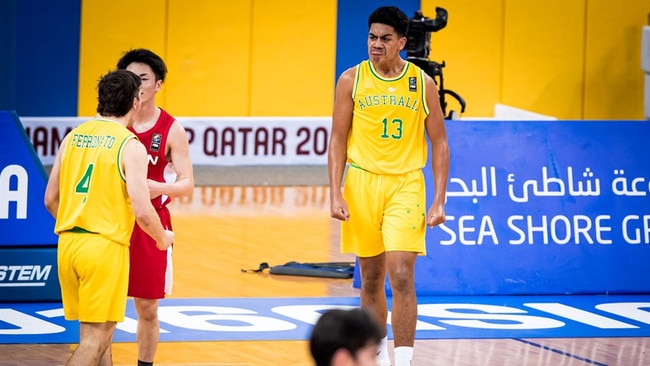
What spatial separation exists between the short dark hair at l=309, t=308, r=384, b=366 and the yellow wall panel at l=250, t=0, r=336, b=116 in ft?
48.3

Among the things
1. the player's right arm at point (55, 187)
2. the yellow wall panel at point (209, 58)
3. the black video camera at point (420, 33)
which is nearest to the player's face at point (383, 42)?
the player's right arm at point (55, 187)

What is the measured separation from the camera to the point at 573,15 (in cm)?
1845

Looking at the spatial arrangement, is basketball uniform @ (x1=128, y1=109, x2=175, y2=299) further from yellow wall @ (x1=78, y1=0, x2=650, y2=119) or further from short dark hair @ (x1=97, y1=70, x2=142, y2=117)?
yellow wall @ (x1=78, y1=0, x2=650, y2=119)

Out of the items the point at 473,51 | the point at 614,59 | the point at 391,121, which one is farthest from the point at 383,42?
the point at 614,59

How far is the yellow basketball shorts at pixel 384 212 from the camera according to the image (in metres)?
6.80

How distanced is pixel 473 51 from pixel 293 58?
8.61 feet

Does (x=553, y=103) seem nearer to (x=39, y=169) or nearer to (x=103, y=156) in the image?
(x=39, y=169)

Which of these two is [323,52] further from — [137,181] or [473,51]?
[137,181]

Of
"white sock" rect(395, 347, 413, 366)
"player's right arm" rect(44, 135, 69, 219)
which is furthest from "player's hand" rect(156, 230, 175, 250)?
"white sock" rect(395, 347, 413, 366)

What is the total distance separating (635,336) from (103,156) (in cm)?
424

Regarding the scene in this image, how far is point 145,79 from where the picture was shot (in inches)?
254

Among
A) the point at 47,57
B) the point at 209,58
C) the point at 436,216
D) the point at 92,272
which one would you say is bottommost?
the point at 92,272

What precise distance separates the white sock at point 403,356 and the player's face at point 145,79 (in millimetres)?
1869

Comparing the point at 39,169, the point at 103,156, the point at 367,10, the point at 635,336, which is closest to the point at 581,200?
the point at 635,336
